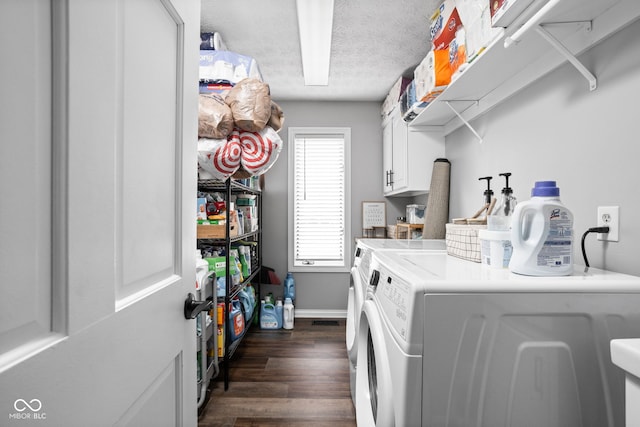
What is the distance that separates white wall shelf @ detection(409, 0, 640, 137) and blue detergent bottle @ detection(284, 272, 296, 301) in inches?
91.6

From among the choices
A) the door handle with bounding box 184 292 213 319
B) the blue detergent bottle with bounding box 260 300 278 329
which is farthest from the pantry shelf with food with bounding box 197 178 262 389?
the door handle with bounding box 184 292 213 319

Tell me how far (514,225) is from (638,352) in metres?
0.46

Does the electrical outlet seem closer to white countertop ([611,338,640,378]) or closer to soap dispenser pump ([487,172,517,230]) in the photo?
soap dispenser pump ([487,172,517,230])

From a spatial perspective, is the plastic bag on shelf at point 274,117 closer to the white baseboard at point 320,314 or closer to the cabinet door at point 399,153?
the cabinet door at point 399,153

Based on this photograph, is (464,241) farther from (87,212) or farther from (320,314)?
(320,314)

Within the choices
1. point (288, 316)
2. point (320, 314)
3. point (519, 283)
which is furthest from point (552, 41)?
point (320, 314)

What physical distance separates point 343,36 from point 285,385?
98.5 inches

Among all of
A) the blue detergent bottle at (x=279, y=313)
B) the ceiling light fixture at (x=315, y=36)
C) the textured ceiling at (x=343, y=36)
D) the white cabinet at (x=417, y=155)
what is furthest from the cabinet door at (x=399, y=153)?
the blue detergent bottle at (x=279, y=313)

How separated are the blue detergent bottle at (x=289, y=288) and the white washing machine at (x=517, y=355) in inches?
112

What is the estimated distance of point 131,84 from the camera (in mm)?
617

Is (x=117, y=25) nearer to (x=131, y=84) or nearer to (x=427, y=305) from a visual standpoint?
(x=131, y=84)

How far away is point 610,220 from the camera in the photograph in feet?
3.55

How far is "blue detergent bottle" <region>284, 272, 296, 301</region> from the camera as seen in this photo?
11.6ft

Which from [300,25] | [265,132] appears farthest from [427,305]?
[300,25]
